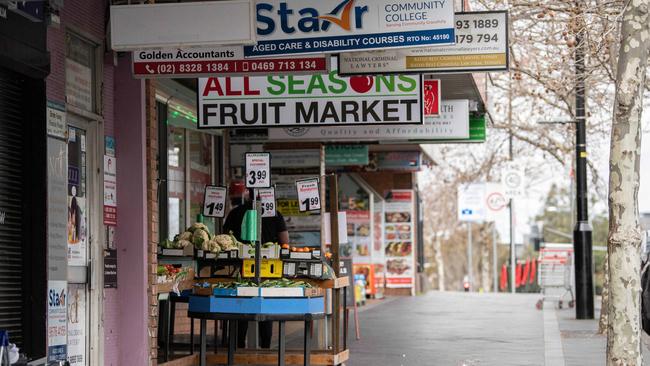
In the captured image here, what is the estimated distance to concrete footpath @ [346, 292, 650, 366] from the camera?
14.2 meters

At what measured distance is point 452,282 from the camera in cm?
8238

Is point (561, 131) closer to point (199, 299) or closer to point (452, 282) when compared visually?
point (199, 299)

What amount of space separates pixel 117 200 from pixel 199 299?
1.31 meters

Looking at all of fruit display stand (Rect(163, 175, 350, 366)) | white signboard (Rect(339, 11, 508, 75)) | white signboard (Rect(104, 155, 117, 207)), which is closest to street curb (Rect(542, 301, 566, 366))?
fruit display stand (Rect(163, 175, 350, 366))

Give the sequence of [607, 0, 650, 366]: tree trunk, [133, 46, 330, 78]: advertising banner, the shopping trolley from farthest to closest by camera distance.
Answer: the shopping trolley
[607, 0, 650, 366]: tree trunk
[133, 46, 330, 78]: advertising banner

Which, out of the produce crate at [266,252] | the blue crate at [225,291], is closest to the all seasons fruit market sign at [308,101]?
the produce crate at [266,252]

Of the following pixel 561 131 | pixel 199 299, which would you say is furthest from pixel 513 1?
pixel 561 131

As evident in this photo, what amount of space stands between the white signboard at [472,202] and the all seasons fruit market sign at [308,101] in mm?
28095

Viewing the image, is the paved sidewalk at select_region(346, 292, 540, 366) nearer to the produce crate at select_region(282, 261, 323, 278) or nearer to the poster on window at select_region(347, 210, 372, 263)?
the produce crate at select_region(282, 261, 323, 278)

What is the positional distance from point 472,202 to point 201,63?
3232 cm

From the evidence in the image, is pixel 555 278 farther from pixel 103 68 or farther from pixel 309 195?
pixel 103 68

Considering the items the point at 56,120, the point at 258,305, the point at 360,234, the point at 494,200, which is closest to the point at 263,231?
the point at 258,305

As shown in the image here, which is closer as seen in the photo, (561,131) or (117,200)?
(117,200)

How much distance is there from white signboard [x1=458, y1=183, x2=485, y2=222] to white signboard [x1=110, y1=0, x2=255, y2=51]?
32461mm
